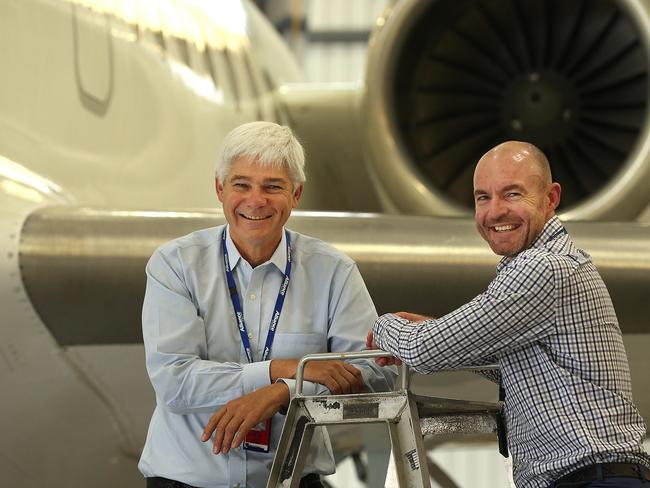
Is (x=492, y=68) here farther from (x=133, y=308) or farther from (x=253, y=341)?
(x=253, y=341)

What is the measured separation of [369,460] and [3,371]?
3.46m

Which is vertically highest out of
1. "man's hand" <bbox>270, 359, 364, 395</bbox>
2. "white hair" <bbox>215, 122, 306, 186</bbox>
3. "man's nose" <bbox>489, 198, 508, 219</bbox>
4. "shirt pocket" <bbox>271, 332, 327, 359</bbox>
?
"white hair" <bbox>215, 122, 306, 186</bbox>

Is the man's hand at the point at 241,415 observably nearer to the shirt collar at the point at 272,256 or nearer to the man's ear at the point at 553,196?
the shirt collar at the point at 272,256

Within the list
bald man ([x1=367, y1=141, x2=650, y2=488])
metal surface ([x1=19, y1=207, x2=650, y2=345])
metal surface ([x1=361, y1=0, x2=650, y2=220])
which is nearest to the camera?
bald man ([x1=367, y1=141, x2=650, y2=488])

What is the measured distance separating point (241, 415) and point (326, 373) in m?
0.16

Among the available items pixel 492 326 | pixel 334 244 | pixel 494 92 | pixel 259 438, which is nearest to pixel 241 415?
pixel 259 438

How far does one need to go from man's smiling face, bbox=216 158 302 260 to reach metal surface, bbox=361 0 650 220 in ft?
9.42

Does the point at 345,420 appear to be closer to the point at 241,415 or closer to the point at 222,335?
the point at 241,415

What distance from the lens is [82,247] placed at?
9.38 feet

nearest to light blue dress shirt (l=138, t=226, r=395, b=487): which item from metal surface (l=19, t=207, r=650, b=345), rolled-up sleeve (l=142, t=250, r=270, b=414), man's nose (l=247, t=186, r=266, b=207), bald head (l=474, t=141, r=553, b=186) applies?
rolled-up sleeve (l=142, t=250, r=270, b=414)

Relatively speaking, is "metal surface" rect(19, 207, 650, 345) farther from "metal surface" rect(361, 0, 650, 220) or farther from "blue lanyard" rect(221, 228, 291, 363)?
"metal surface" rect(361, 0, 650, 220)

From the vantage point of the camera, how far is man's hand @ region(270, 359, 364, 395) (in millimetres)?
1811

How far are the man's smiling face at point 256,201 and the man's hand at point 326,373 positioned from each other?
0.21 m

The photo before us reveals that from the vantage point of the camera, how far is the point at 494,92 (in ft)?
16.6
